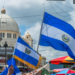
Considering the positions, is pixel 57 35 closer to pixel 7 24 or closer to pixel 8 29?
pixel 8 29

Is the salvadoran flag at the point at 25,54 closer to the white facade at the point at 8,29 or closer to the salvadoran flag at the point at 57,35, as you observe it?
the salvadoran flag at the point at 57,35

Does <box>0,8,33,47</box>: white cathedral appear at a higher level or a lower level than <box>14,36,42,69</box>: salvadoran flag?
lower

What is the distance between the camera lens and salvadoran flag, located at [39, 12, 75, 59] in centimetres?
1305

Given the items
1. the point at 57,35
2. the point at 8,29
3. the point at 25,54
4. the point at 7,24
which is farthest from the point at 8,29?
the point at 57,35

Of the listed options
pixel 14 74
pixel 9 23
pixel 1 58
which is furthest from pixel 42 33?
pixel 9 23

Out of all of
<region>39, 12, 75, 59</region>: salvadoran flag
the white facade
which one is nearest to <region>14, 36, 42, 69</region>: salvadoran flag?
<region>39, 12, 75, 59</region>: salvadoran flag

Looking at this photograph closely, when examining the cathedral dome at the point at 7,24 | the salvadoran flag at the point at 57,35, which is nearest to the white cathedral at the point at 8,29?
the cathedral dome at the point at 7,24

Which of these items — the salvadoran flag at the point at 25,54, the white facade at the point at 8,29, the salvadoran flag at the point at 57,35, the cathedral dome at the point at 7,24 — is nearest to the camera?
the salvadoran flag at the point at 57,35

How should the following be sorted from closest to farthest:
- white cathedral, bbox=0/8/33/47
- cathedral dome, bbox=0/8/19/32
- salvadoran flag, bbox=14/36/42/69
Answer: salvadoran flag, bbox=14/36/42/69 → white cathedral, bbox=0/8/33/47 → cathedral dome, bbox=0/8/19/32

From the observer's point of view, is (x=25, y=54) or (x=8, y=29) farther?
(x=8, y=29)

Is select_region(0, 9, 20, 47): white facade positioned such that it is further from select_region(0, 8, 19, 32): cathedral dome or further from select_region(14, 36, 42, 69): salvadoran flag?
select_region(14, 36, 42, 69): salvadoran flag

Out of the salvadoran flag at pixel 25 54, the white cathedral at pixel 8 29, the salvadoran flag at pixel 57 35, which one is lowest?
the white cathedral at pixel 8 29

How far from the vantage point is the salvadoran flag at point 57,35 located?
1305 cm

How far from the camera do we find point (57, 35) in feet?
43.4
